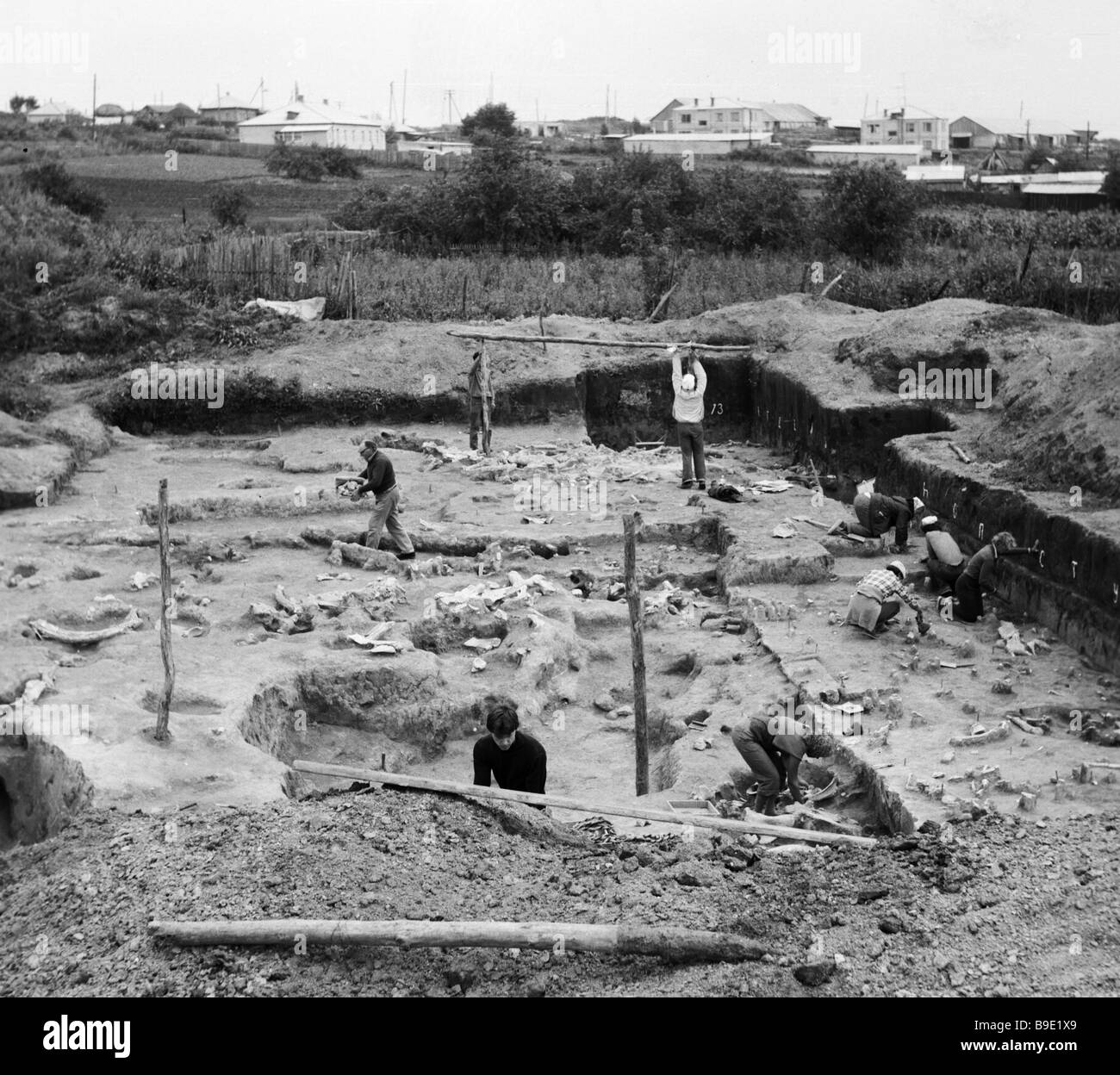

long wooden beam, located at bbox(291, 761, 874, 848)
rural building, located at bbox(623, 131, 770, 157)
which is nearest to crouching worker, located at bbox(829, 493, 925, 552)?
long wooden beam, located at bbox(291, 761, 874, 848)

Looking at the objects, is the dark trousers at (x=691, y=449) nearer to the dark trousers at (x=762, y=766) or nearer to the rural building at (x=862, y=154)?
the dark trousers at (x=762, y=766)

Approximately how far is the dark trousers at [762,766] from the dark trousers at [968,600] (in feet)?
12.2

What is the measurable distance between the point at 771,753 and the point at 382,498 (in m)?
6.09

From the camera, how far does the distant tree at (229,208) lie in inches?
1246

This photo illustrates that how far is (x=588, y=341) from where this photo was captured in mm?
20375

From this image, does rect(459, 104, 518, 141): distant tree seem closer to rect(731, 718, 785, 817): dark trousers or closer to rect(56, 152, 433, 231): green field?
rect(56, 152, 433, 231): green field

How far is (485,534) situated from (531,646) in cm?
306

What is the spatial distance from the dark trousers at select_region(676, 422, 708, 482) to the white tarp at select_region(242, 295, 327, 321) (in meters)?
8.78

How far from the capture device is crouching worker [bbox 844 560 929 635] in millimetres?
11477

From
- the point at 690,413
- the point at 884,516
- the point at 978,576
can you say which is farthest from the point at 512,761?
the point at 690,413

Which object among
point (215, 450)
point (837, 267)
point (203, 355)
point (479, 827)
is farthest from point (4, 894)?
point (837, 267)

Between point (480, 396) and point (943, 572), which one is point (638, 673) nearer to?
point (943, 572)

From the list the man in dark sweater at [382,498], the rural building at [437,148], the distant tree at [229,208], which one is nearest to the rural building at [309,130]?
the rural building at [437,148]

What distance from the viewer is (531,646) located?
1168 cm
